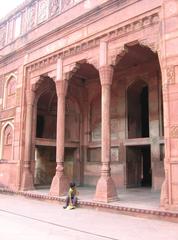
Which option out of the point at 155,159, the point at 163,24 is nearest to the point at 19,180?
the point at 155,159

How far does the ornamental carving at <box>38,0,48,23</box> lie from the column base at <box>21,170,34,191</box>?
6713 millimetres

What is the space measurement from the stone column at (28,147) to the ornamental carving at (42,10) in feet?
10.6

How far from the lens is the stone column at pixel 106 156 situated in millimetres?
8961

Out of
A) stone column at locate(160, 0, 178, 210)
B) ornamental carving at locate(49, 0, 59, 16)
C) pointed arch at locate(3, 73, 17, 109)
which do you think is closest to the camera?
stone column at locate(160, 0, 178, 210)

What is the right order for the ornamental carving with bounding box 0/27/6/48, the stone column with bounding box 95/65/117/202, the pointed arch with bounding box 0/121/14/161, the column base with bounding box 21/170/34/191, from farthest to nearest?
the ornamental carving with bounding box 0/27/6/48 → the pointed arch with bounding box 0/121/14/161 → the column base with bounding box 21/170/34/191 → the stone column with bounding box 95/65/117/202

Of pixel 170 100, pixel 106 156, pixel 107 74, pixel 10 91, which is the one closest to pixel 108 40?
pixel 107 74

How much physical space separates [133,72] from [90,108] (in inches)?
121

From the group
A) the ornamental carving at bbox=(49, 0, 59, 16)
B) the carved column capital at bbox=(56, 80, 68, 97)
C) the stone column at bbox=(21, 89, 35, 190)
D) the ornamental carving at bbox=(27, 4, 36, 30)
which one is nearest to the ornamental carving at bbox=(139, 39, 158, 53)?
the carved column capital at bbox=(56, 80, 68, 97)

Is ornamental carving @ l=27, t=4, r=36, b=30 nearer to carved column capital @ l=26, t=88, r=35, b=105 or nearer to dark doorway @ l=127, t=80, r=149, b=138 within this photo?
carved column capital @ l=26, t=88, r=35, b=105

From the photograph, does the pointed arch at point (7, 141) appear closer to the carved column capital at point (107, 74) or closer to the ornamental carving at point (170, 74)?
the carved column capital at point (107, 74)

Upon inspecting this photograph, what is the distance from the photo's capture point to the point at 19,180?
491 inches

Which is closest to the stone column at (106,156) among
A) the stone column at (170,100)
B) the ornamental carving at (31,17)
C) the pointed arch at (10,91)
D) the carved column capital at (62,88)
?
the stone column at (170,100)

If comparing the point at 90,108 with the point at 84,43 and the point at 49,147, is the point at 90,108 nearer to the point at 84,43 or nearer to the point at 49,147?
the point at 49,147

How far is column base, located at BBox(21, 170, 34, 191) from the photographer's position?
40.1 ft
